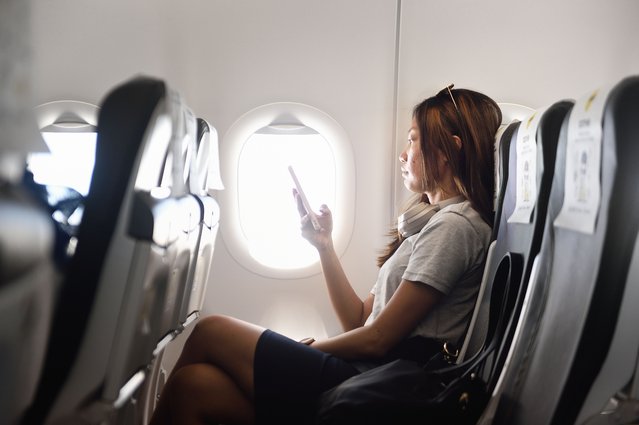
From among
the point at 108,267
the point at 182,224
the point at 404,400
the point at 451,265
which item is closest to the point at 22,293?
the point at 108,267

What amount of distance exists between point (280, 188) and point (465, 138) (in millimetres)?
1136

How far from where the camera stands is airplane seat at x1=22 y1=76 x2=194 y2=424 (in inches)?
37.2

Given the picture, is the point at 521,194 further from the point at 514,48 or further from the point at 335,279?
the point at 514,48

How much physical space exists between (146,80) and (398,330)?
102 centimetres

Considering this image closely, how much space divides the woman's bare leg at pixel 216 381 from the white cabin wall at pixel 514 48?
1267 millimetres

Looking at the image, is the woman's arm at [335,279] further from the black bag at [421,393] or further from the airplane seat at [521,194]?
the black bag at [421,393]

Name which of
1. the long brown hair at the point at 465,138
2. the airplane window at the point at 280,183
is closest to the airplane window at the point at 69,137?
the airplane window at the point at 280,183

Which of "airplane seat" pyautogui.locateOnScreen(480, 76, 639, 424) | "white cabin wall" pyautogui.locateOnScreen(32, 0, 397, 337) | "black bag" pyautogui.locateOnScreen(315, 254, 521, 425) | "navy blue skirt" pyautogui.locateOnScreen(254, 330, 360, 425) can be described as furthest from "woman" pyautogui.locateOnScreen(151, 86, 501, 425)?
"white cabin wall" pyautogui.locateOnScreen(32, 0, 397, 337)

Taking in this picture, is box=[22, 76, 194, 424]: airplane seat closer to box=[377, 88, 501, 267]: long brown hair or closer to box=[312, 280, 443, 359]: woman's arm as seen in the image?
box=[312, 280, 443, 359]: woman's arm

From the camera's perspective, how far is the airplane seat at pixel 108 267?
0.94 meters

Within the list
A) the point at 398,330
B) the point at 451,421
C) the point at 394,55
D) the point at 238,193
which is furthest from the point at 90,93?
the point at 451,421

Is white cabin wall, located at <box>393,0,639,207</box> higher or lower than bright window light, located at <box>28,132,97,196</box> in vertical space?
higher

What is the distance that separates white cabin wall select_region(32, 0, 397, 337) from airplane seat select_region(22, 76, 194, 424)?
5.92 feet

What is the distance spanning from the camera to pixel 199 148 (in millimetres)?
2008
